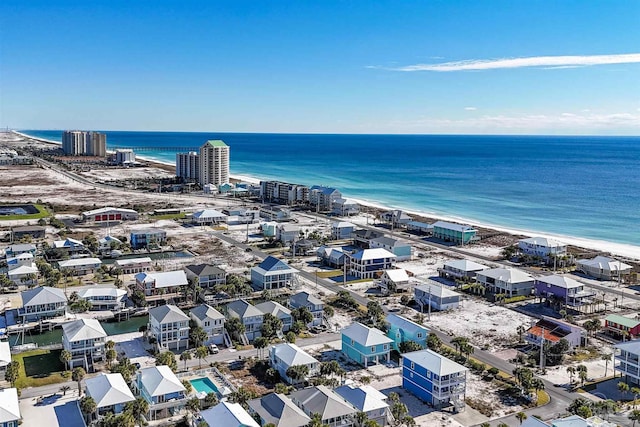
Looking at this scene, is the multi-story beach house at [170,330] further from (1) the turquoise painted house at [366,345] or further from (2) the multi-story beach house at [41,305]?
(1) the turquoise painted house at [366,345]

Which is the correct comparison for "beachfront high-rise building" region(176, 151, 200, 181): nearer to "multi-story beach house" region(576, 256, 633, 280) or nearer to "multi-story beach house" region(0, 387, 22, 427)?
"multi-story beach house" region(576, 256, 633, 280)

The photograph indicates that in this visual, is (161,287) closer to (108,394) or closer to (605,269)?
(108,394)

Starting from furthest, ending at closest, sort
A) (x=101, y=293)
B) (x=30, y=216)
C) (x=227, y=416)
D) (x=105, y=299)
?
(x=30, y=216) → (x=101, y=293) → (x=105, y=299) → (x=227, y=416)

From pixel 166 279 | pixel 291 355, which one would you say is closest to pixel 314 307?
pixel 291 355

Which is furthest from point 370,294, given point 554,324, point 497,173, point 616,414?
point 497,173

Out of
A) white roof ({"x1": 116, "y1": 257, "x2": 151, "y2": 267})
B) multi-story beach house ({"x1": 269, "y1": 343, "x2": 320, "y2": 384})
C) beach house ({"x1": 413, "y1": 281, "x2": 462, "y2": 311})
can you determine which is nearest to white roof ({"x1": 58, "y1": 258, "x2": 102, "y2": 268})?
white roof ({"x1": 116, "y1": 257, "x2": 151, "y2": 267})

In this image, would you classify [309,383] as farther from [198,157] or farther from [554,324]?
[198,157]

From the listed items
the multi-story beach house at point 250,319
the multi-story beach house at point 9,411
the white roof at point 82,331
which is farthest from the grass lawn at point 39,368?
the multi-story beach house at point 250,319
